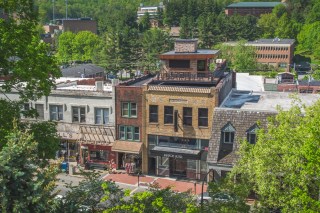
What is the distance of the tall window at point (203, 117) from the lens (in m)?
39.4

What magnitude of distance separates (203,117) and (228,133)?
10.9ft

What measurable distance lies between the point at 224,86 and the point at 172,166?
362 inches

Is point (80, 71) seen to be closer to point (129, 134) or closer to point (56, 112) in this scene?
point (56, 112)

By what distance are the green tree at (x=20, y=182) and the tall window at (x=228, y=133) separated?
74.5 ft

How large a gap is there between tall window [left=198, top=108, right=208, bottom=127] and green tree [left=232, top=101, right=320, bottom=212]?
1462cm

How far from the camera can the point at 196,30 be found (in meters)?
138

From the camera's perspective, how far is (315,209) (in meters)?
19.0

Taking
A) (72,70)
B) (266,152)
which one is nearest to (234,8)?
(72,70)

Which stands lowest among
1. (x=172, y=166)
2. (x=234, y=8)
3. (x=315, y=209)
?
(x=172, y=166)

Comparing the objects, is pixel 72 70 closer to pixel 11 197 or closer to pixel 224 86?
pixel 224 86

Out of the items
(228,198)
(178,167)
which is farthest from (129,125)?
(228,198)

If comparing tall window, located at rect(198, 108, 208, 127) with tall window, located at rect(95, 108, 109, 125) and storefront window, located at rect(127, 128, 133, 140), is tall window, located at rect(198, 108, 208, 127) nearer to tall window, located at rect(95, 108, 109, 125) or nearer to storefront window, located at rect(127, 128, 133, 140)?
storefront window, located at rect(127, 128, 133, 140)

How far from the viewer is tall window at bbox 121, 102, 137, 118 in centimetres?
4194

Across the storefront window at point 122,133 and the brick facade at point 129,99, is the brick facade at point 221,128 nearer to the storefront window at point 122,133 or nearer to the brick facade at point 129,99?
the brick facade at point 129,99
